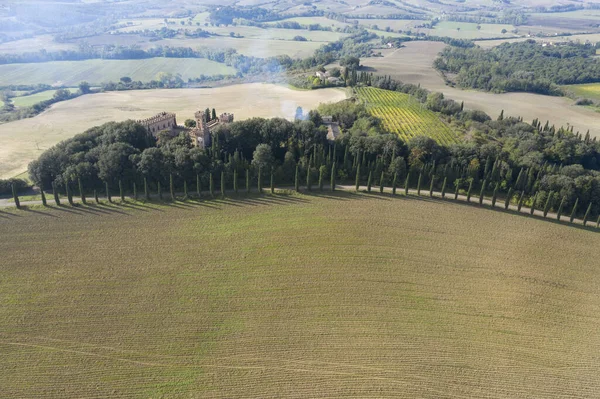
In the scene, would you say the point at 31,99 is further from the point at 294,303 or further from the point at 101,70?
the point at 294,303

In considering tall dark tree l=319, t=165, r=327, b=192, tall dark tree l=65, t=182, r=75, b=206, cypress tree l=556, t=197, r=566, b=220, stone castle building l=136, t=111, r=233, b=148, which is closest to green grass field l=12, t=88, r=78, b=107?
stone castle building l=136, t=111, r=233, b=148

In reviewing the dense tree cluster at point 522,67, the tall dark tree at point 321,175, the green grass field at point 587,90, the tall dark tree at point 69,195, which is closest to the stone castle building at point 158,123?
the tall dark tree at point 69,195

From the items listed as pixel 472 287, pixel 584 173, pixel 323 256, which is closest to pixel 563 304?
pixel 472 287

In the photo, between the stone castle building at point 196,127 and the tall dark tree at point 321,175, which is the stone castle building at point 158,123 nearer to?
the stone castle building at point 196,127

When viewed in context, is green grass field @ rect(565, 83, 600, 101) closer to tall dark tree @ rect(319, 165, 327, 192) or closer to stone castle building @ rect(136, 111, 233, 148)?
tall dark tree @ rect(319, 165, 327, 192)

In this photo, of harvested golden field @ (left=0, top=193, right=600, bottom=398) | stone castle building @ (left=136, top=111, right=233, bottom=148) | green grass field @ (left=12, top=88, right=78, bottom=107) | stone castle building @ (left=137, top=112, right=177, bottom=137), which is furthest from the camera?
green grass field @ (left=12, top=88, right=78, bottom=107)
